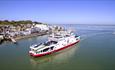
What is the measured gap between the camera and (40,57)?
15750 mm

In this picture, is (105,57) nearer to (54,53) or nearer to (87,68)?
(87,68)

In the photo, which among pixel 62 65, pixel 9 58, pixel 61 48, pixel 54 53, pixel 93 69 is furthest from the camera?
pixel 61 48

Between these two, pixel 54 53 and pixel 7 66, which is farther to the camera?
pixel 54 53

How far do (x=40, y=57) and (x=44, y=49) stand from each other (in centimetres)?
109

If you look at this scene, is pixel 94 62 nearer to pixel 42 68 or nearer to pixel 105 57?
pixel 105 57

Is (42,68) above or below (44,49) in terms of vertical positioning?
below

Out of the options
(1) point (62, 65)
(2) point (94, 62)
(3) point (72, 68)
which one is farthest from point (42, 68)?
(2) point (94, 62)

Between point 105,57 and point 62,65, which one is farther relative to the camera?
point 105,57

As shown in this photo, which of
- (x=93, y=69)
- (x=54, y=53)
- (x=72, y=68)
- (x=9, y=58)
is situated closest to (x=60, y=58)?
(x=54, y=53)

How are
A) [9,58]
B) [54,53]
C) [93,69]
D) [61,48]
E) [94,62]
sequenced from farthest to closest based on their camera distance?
[61,48], [54,53], [9,58], [94,62], [93,69]

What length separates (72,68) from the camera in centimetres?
1255

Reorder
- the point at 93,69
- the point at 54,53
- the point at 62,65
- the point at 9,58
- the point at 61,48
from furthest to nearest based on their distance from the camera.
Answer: the point at 61,48, the point at 54,53, the point at 9,58, the point at 62,65, the point at 93,69

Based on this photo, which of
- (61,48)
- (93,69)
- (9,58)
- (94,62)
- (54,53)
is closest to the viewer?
(93,69)

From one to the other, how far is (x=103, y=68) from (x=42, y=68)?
562cm
